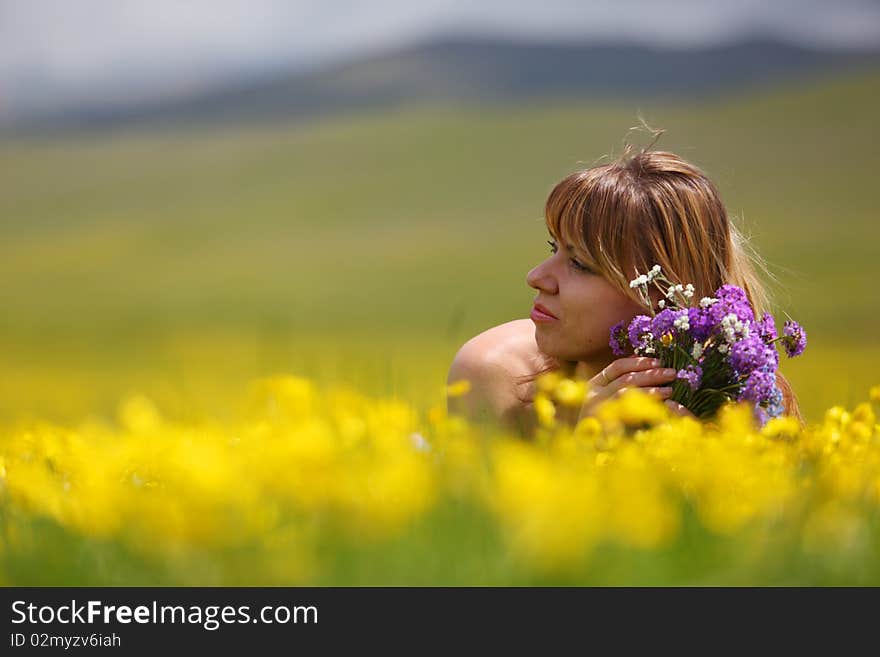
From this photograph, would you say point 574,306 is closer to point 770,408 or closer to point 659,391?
point 659,391

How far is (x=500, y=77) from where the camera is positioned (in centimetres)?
12925

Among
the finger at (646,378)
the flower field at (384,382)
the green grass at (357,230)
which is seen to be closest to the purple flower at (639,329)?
the finger at (646,378)

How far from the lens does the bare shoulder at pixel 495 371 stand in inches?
178

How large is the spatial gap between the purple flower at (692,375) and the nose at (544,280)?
2.30ft

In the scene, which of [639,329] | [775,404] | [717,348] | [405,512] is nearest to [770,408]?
[775,404]

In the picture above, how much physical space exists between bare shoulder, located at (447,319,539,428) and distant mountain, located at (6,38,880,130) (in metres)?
82.3

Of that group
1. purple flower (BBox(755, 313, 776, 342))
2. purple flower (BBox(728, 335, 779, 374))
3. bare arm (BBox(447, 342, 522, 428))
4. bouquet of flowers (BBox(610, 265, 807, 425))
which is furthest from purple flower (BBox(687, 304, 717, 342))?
bare arm (BBox(447, 342, 522, 428))

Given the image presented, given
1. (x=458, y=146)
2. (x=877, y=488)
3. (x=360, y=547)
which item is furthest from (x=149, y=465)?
(x=458, y=146)

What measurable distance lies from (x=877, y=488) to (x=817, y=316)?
79.6ft

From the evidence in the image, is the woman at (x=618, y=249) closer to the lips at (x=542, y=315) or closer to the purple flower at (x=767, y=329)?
the lips at (x=542, y=315)

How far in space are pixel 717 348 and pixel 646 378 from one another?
0.81 feet

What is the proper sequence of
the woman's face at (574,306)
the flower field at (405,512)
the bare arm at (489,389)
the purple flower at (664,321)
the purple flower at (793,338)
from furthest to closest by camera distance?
the bare arm at (489,389) → the woman's face at (574,306) → the purple flower at (793,338) → the purple flower at (664,321) → the flower field at (405,512)

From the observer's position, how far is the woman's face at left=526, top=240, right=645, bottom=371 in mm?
4035

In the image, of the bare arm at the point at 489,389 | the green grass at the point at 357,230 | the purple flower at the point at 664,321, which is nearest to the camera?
→ the purple flower at the point at 664,321
